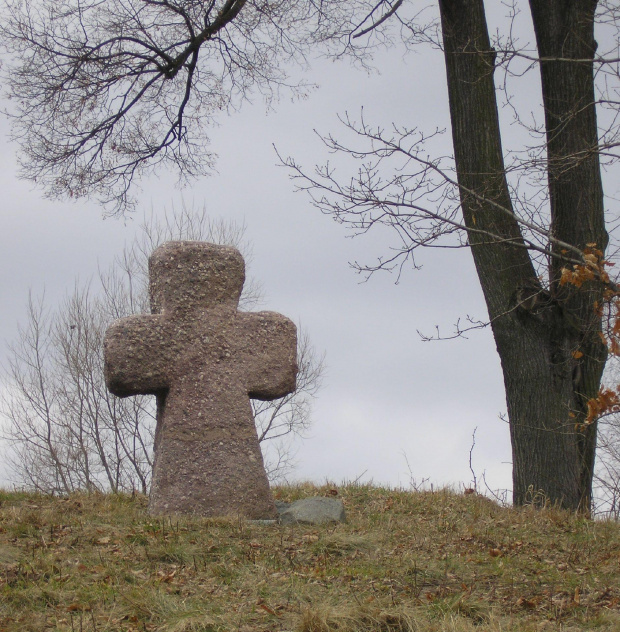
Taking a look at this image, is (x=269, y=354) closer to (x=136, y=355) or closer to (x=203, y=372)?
(x=203, y=372)

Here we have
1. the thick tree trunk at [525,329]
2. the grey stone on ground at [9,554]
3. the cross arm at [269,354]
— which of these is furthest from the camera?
the thick tree trunk at [525,329]

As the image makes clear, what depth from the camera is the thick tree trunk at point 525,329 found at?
8438mm

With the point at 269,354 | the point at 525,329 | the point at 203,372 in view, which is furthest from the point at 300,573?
the point at 525,329

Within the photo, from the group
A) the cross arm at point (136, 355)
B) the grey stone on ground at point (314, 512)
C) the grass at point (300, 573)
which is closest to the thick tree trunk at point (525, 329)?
the grass at point (300, 573)

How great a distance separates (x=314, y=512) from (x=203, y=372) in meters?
1.53

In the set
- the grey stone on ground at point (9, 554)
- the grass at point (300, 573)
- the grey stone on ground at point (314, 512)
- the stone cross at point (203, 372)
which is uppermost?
the stone cross at point (203, 372)

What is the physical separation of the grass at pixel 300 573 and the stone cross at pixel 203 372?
20.7 inches

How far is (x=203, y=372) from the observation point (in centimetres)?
712

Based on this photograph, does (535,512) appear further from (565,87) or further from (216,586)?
(565,87)

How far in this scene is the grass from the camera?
425cm

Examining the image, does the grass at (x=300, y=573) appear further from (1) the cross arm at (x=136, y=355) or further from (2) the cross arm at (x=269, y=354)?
(2) the cross arm at (x=269, y=354)

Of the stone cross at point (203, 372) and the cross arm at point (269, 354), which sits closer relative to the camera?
the stone cross at point (203, 372)

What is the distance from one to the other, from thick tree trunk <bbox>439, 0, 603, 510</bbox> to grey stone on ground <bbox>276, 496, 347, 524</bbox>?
246cm

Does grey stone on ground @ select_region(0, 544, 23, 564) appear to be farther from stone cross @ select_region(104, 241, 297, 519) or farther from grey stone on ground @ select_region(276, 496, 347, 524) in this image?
grey stone on ground @ select_region(276, 496, 347, 524)
